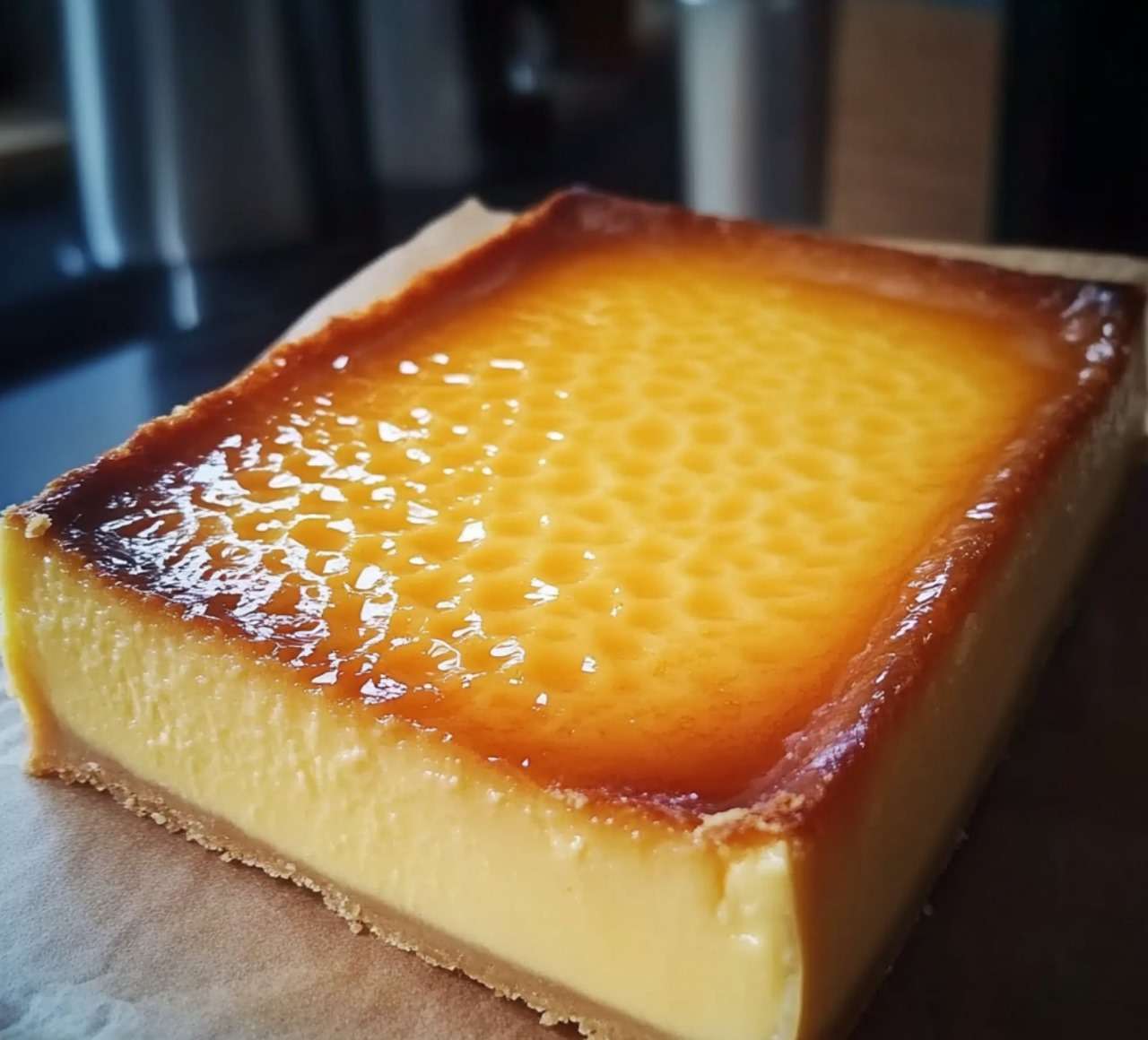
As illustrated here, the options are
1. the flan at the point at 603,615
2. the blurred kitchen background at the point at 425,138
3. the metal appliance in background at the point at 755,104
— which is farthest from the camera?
the metal appliance in background at the point at 755,104

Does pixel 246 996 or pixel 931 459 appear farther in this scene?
pixel 931 459

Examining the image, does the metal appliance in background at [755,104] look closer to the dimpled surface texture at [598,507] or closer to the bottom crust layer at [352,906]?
the dimpled surface texture at [598,507]

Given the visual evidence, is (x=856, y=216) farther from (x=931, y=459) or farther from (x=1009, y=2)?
(x=931, y=459)

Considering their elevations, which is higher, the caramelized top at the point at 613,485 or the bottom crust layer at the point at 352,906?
the caramelized top at the point at 613,485

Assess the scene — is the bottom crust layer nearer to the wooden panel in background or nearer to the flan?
the flan

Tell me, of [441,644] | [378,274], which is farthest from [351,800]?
[378,274]

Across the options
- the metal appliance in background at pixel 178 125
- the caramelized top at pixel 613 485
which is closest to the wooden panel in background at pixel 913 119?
the metal appliance in background at pixel 178 125

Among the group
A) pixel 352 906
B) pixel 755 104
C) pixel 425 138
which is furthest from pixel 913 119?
pixel 352 906
